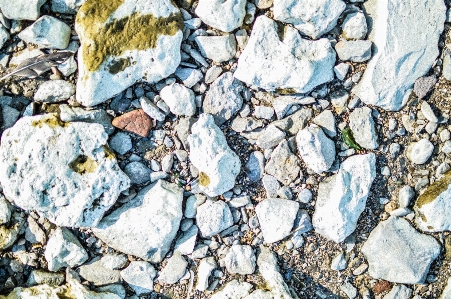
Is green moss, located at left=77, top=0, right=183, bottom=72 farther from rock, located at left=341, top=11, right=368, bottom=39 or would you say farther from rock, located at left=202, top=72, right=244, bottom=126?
rock, located at left=341, top=11, right=368, bottom=39

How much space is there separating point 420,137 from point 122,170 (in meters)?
1.34

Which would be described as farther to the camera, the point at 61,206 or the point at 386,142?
the point at 386,142

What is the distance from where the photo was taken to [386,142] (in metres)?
2.05

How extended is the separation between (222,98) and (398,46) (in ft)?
2.58

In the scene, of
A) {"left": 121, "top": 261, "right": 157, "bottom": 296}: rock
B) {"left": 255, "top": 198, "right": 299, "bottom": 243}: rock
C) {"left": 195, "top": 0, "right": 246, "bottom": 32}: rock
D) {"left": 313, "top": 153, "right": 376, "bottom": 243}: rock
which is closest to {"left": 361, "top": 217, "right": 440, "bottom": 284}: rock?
{"left": 313, "top": 153, "right": 376, "bottom": 243}: rock

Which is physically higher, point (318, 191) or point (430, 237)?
point (318, 191)

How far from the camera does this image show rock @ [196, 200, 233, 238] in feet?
6.56

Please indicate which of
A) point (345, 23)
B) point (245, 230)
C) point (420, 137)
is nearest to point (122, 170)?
point (245, 230)

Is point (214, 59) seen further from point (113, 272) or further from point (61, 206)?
point (113, 272)

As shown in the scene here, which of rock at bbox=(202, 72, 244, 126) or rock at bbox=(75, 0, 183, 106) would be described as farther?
rock at bbox=(202, 72, 244, 126)

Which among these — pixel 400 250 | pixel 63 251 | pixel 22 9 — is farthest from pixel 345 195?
pixel 22 9

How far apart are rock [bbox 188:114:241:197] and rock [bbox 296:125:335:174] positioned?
302mm

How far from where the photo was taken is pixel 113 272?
203 cm

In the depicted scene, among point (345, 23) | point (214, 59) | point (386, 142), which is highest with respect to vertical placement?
point (345, 23)
